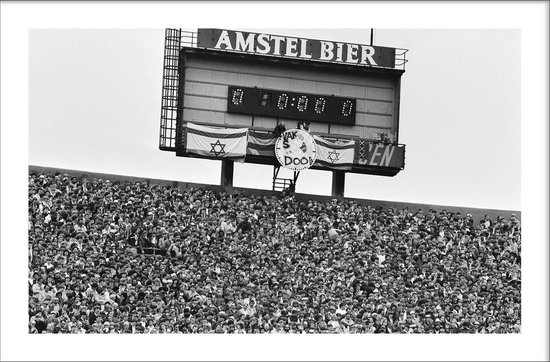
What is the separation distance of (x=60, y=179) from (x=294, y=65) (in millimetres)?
8533

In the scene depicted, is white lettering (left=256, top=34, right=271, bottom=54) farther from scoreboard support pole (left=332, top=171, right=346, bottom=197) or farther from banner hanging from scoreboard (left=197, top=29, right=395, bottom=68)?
scoreboard support pole (left=332, top=171, right=346, bottom=197)

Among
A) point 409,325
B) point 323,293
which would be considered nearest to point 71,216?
point 323,293

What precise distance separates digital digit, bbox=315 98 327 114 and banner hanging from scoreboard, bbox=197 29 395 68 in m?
1.29

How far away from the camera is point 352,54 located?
4234cm

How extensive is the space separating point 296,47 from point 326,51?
0.96 meters

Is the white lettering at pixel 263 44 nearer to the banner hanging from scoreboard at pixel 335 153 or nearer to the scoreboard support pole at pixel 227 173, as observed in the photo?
the banner hanging from scoreboard at pixel 335 153

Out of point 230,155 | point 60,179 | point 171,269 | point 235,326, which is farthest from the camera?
point 230,155

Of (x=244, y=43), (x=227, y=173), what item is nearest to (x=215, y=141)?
(x=227, y=173)

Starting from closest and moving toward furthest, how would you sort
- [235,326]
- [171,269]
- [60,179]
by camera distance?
[235,326] < [171,269] < [60,179]

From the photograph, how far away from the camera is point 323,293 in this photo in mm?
34875

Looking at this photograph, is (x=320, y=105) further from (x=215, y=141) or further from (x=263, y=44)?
(x=215, y=141)

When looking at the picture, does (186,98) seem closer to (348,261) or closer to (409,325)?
(348,261)

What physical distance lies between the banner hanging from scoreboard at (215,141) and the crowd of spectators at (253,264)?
137 centimetres

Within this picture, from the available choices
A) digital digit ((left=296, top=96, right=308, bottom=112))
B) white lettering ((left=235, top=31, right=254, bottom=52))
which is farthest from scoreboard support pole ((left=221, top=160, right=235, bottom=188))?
white lettering ((left=235, top=31, right=254, bottom=52))
